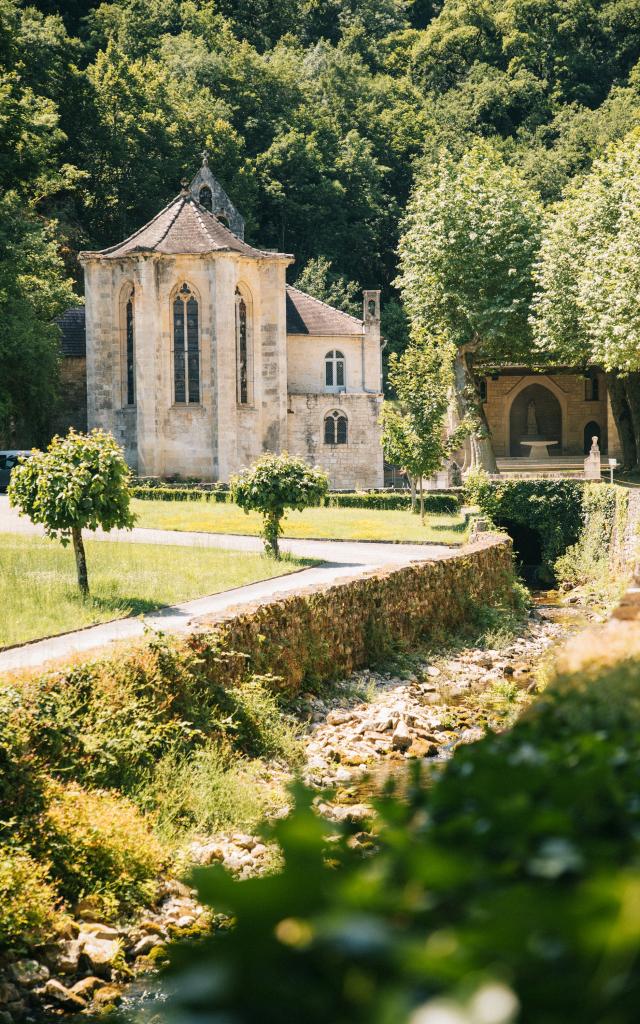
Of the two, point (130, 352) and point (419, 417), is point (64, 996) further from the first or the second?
point (130, 352)

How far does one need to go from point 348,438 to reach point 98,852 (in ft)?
133

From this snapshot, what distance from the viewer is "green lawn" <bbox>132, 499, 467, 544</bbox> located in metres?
29.1

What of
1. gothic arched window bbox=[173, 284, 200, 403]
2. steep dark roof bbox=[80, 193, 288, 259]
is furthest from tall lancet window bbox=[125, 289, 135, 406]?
steep dark roof bbox=[80, 193, 288, 259]

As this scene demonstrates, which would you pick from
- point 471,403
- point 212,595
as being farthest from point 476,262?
point 212,595

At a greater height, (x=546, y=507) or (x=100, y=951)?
(x=546, y=507)

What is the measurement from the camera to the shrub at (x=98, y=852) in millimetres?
9078

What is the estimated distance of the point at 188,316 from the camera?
43.1m

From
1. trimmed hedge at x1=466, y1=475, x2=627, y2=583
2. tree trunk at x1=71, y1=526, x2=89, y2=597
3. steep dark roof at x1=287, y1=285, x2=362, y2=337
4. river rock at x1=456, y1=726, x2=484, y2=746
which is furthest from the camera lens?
steep dark roof at x1=287, y1=285, x2=362, y2=337

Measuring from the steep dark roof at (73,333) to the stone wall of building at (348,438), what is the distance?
9.64m

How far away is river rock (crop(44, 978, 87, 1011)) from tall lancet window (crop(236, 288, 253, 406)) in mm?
37463

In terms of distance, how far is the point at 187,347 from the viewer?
142 ft

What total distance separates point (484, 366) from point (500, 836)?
172 ft

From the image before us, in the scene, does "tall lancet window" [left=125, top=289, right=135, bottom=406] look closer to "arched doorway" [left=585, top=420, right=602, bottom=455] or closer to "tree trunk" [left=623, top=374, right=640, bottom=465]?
"tree trunk" [left=623, top=374, right=640, bottom=465]

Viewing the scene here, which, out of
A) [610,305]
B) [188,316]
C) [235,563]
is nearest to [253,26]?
[188,316]
